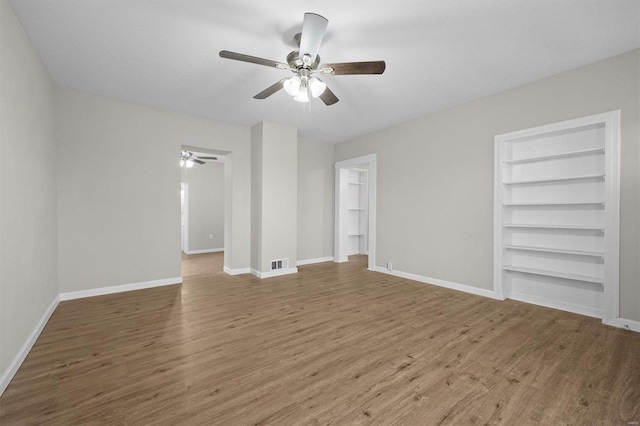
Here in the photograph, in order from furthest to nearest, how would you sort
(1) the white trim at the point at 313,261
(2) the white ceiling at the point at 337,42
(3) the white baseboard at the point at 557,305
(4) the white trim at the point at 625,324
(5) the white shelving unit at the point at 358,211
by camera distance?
(5) the white shelving unit at the point at 358,211 → (1) the white trim at the point at 313,261 → (3) the white baseboard at the point at 557,305 → (4) the white trim at the point at 625,324 → (2) the white ceiling at the point at 337,42

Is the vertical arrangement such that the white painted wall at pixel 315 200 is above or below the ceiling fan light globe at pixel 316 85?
below

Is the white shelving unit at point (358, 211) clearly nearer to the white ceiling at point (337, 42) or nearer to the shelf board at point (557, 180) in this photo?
the white ceiling at point (337, 42)

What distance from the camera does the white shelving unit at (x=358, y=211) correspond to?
7410mm

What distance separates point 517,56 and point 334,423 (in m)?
3.62

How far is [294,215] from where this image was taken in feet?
16.8

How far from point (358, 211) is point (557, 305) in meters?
4.82

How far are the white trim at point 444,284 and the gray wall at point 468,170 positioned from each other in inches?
2.6

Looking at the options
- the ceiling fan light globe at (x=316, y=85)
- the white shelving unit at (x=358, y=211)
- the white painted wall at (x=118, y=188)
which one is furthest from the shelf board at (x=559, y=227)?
the white painted wall at (x=118, y=188)

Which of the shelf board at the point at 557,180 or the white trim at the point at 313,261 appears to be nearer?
the shelf board at the point at 557,180

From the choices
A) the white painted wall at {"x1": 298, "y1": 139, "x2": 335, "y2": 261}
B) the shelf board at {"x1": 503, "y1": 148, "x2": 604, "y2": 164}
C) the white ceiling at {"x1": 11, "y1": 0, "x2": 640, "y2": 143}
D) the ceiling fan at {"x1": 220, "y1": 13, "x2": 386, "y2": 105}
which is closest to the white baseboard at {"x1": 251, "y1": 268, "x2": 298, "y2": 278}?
the white painted wall at {"x1": 298, "y1": 139, "x2": 335, "y2": 261}

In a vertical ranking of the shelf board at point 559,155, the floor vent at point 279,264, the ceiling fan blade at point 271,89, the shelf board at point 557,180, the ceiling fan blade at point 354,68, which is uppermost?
the ceiling fan blade at point 271,89

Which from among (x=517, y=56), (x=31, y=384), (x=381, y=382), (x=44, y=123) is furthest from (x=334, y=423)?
(x=44, y=123)

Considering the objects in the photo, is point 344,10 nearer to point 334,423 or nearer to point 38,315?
point 334,423

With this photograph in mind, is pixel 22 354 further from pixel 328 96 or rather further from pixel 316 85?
pixel 328 96
